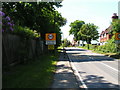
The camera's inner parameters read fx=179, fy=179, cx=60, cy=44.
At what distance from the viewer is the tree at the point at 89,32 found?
8297 centimetres

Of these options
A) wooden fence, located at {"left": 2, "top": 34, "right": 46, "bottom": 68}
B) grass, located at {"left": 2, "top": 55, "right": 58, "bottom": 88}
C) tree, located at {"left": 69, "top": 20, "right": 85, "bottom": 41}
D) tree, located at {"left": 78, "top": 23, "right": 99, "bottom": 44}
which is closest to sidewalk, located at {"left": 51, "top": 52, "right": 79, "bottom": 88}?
grass, located at {"left": 2, "top": 55, "right": 58, "bottom": 88}

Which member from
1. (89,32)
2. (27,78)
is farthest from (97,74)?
(89,32)

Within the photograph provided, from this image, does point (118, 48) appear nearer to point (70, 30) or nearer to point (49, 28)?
point (49, 28)

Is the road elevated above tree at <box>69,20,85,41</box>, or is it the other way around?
tree at <box>69,20,85,41</box>

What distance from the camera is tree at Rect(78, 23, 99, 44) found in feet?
272

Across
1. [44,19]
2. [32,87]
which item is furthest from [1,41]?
[44,19]

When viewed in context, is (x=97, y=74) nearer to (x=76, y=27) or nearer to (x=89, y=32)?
(x=89, y=32)

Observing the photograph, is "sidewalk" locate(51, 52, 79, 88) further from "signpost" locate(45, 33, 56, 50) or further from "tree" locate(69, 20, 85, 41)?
"tree" locate(69, 20, 85, 41)

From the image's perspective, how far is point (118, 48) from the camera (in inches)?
1255

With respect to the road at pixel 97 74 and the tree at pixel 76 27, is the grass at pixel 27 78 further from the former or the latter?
the tree at pixel 76 27

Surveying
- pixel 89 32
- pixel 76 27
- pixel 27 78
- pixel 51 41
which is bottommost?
pixel 27 78

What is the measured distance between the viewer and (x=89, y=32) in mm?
83312

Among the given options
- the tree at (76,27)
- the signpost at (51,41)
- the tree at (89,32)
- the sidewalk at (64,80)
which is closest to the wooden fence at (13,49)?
the sidewalk at (64,80)

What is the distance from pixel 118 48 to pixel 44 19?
50.1 ft
